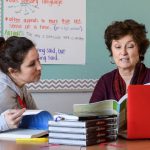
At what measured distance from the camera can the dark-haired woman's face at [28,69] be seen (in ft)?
5.90

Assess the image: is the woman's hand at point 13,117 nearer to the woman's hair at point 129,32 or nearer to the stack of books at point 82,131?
the stack of books at point 82,131

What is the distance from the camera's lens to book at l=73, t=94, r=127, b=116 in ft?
4.81

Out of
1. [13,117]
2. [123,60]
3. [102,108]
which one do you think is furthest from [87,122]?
[123,60]

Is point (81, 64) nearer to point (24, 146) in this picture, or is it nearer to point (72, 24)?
point (72, 24)

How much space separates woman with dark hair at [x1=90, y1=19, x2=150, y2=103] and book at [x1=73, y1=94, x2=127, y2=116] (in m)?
0.67

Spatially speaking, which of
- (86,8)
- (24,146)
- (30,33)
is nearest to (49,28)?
(30,33)

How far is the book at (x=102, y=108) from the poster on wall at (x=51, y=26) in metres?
1.06

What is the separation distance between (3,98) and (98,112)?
1.44 ft

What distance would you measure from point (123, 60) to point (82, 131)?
984 millimetres

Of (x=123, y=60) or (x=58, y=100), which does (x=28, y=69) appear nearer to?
(x=123, y=60)

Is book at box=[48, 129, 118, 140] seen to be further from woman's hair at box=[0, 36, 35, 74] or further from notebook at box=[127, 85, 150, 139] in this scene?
woman's hair at box=[0, 36, 35, 74]

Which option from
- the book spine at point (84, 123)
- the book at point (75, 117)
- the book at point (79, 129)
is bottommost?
the book at point (79, 129)

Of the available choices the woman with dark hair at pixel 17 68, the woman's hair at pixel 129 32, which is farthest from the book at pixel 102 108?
the woman's hair at pixel 129 32

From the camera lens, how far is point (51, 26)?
2545 mm
